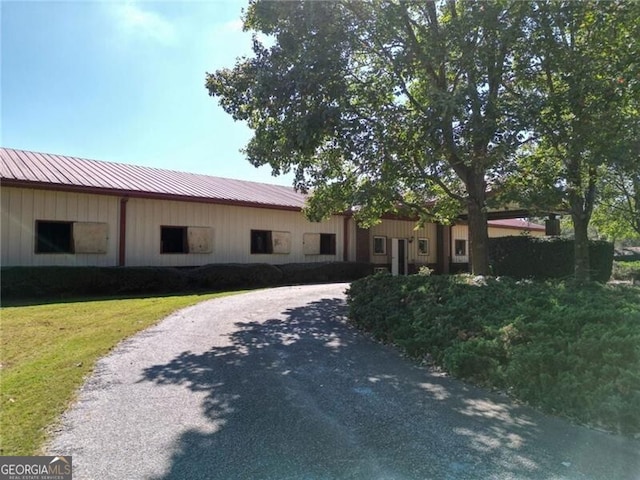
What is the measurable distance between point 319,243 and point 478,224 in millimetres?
10816

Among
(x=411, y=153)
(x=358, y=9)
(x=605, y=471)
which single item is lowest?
(x=605, y=471)

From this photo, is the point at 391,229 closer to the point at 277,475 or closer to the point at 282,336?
the point at 282,336

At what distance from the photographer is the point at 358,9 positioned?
9.18m

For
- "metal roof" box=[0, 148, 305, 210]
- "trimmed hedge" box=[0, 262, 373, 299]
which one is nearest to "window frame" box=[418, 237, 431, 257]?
"metal roof" box=[0, 148, 305, 210]

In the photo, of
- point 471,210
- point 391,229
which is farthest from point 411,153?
point 391,229

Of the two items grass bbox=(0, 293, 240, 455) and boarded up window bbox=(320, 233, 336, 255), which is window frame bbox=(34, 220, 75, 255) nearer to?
grass bbox=(0, 293, 240, 455)

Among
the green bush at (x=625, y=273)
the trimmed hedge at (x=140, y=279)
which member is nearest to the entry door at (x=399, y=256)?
the trimmed hedge at (x=140, y=279)

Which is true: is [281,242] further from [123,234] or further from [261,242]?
[123,234]

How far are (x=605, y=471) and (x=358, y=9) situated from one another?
343 inches

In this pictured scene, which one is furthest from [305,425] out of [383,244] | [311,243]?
[383,244]

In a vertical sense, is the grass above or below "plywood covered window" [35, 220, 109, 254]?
below

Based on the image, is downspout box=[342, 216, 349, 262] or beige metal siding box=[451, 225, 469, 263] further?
beige metal siding box=[451, 225, 469, 263]

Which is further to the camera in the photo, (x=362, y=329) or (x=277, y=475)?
(x=362, y=329)

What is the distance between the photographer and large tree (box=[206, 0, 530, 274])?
26.0 ft
